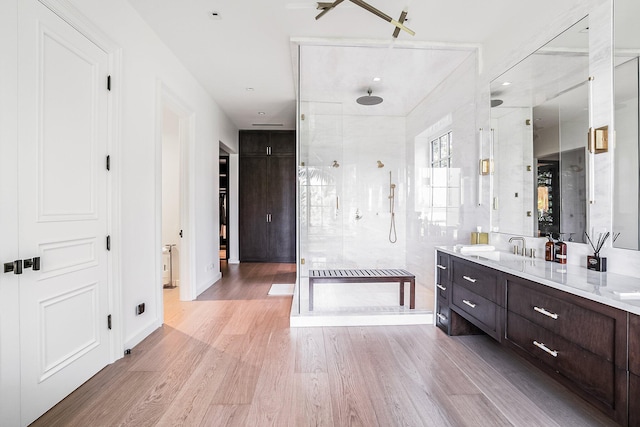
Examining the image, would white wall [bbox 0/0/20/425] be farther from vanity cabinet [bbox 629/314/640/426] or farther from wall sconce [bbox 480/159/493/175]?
wall sconce [bbox 480/159/493/175]

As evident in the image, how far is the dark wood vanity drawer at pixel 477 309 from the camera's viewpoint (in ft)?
7.42

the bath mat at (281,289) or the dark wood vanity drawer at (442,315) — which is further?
the bath mat at (281,289)

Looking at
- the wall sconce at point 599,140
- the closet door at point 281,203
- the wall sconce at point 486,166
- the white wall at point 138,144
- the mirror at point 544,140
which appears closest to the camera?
the wall sconce at point 599,140

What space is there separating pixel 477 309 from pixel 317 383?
52.5 inches

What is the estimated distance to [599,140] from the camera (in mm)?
2004

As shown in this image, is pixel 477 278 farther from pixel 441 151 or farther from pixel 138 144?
pixel 138 144

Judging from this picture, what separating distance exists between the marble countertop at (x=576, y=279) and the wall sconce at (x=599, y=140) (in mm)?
754

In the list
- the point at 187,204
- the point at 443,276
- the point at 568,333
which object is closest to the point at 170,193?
the point at 187,204

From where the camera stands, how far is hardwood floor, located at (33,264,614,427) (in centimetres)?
177

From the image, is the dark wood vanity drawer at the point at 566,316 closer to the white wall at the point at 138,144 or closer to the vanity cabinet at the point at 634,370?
the vanity cabinet at the point at 634,370

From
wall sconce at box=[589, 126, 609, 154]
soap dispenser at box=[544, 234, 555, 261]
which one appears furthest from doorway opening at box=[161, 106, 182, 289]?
wall sconce at box=[589, 126, 609, 154]

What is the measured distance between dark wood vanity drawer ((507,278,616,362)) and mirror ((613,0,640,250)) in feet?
1.94

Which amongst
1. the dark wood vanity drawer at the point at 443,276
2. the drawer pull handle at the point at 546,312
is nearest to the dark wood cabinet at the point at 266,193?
the dark wood vanity drawer at the point at 443,276

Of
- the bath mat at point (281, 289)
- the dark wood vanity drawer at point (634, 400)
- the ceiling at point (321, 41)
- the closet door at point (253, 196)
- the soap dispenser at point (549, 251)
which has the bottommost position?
the bath mat at point (281, 289)
